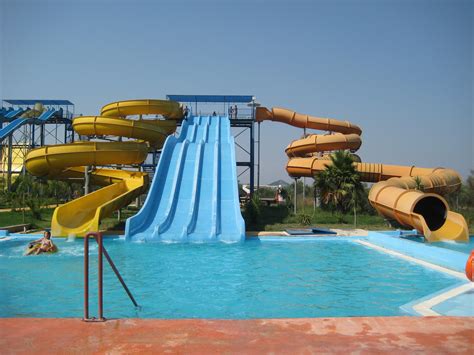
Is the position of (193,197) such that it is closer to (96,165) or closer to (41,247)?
(96,165)

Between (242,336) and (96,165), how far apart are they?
46.2 ft

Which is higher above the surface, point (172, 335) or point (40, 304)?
point (172, 335)

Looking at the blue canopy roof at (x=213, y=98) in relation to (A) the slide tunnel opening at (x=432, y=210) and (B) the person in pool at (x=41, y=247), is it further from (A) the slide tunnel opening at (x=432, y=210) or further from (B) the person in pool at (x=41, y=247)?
(B) the person in pool at (x=41, y=247)

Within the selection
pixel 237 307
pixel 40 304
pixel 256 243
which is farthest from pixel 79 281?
pixel 256 243

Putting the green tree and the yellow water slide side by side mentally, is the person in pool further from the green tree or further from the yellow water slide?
the green tree

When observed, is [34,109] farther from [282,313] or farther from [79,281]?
[282,313]

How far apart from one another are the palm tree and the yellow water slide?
7.84m

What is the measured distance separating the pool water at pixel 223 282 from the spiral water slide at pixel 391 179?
124 inches

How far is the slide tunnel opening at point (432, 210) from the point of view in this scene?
15.2 metres

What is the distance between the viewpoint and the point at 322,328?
12.3 feet

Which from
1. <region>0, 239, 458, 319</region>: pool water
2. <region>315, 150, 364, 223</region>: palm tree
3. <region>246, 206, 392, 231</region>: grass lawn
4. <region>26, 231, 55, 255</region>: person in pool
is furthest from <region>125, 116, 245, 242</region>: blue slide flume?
<region>315, 150, 364, 223</region>: palm tree

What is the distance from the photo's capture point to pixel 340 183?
2022cm

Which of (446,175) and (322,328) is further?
(446,175)

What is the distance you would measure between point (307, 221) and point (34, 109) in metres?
21.2
